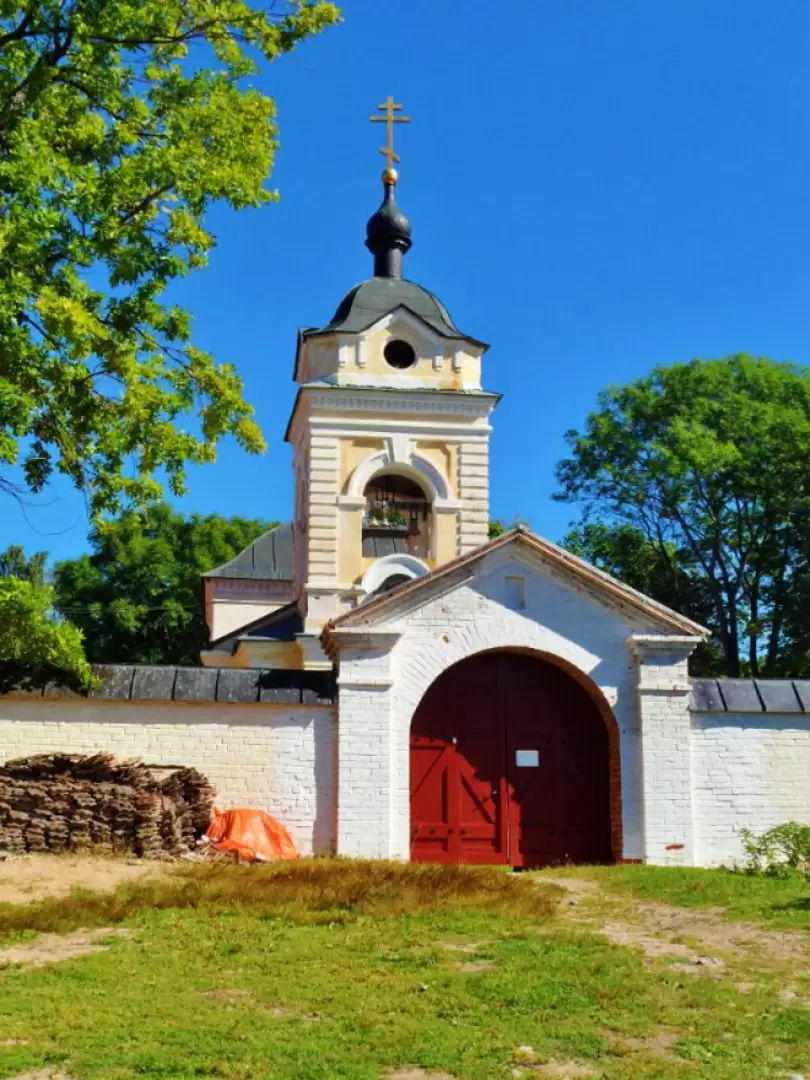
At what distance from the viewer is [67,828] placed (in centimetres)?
1191

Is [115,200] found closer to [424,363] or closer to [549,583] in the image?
[549,583]

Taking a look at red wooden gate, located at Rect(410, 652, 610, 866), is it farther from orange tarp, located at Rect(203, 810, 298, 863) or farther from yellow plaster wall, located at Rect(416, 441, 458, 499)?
yellow plaster wall, located at Rect(416, 441, 458, 499)

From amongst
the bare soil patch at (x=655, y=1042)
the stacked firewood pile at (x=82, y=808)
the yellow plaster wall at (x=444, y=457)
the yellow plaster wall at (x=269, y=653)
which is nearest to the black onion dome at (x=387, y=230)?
the yellow plaster wall at (x=444, y=457)

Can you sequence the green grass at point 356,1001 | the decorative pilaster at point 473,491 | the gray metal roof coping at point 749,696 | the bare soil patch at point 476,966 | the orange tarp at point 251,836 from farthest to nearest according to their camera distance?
1. the decorative pilaster at point 473,491
2. the gray metal roof coping at point 749,696
3. the orange tarp at point 251,836
4. the bare soil patch at point 476,966
5. the green grass at point 356,1001

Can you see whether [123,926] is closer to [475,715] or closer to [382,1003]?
[382,1003]

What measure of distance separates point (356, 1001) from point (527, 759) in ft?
26.6

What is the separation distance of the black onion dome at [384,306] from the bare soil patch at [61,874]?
12629 mm

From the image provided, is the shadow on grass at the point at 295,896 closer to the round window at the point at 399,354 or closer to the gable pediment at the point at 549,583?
the gable pediment at the point at 549,583

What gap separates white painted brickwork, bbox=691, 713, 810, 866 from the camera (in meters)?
13.9

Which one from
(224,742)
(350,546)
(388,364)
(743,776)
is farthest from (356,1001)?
(388,364)

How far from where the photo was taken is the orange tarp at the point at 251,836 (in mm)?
12703

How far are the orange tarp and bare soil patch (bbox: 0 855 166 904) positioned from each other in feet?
4.13

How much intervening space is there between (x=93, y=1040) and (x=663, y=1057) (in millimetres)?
2769

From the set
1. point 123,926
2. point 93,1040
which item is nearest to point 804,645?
point 123,926
